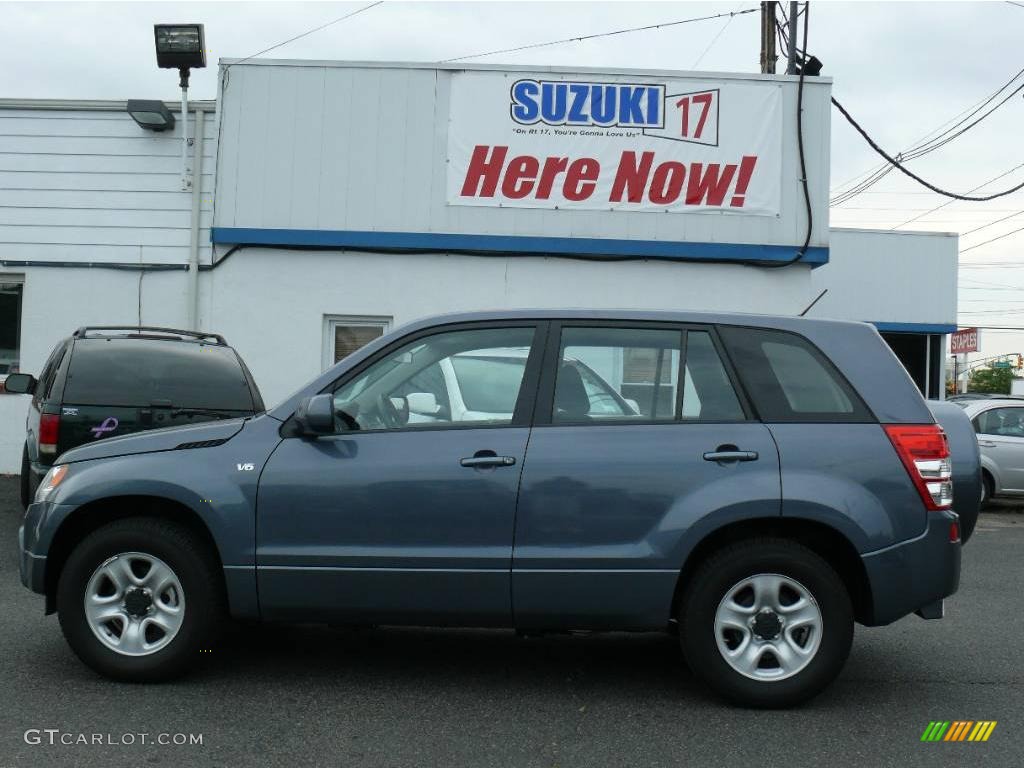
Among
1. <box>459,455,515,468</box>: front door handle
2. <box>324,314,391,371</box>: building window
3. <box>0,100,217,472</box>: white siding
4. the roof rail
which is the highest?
<box>0,100,217,472</box>: white siding

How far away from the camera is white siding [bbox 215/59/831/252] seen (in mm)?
13445

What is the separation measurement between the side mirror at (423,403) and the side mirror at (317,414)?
1.22 feet

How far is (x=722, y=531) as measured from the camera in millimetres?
4902

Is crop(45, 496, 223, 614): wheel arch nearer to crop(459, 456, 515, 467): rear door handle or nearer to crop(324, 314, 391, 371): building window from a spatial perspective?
crop(459, 456, 515, 467): rear door handle

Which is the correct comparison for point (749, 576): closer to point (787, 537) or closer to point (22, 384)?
point (787, 537)

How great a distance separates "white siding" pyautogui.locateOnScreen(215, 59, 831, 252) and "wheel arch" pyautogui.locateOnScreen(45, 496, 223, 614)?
8628 mm

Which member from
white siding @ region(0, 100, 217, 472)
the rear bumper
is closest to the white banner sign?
white siding @ region(0, 100, 217, 472)

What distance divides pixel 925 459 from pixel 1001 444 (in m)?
10.0

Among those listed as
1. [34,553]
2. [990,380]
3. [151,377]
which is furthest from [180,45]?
[990,380]

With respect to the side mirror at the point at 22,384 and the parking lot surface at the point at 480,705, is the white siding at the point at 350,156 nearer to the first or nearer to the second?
the side mirror at the point at 22,384

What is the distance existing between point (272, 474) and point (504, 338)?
124 centimetres

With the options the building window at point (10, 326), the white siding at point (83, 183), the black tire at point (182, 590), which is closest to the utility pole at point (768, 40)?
the white siding at point (83, 183)

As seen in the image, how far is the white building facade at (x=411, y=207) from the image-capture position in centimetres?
1347

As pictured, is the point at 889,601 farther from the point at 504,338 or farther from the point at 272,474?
the point at 272,474
